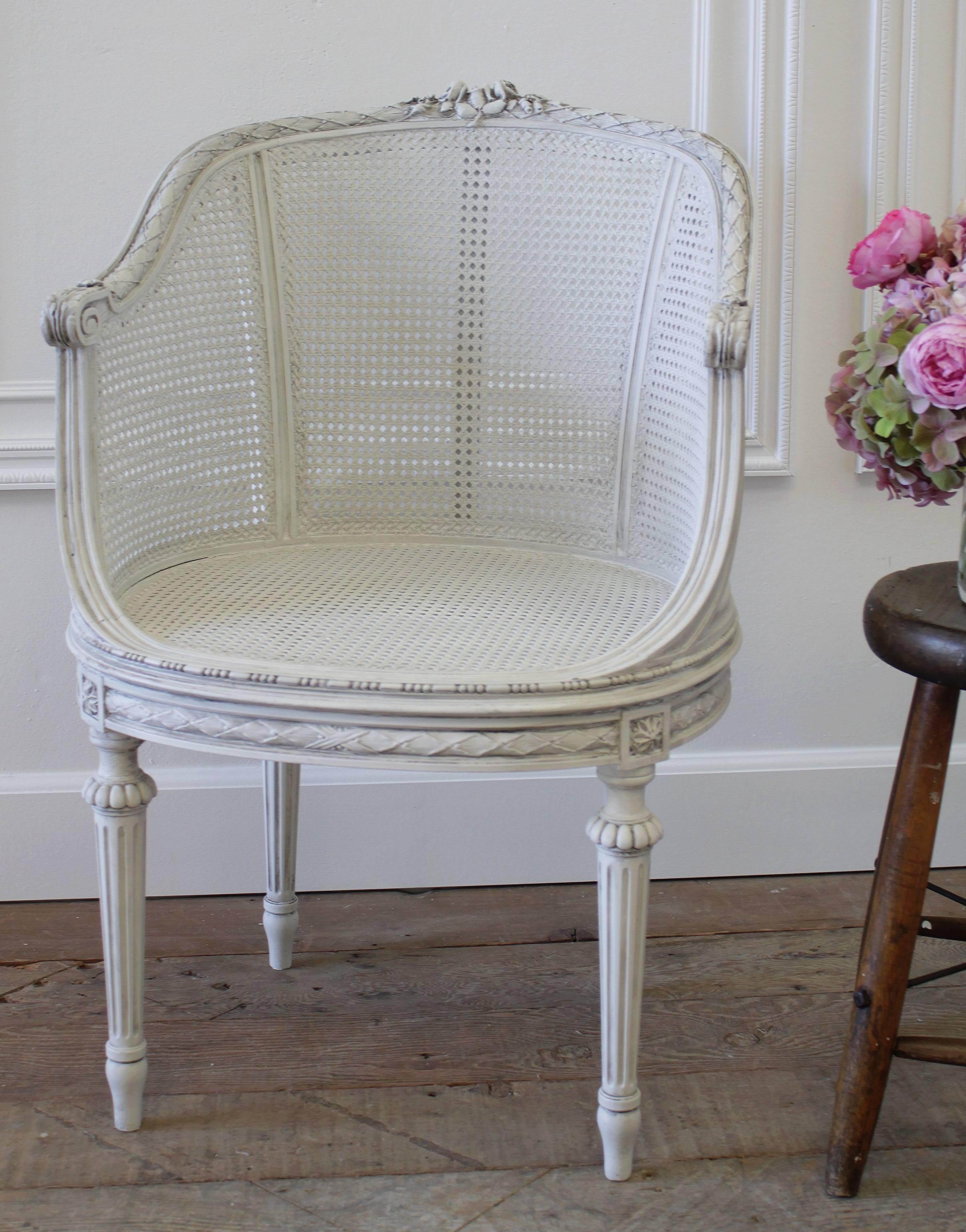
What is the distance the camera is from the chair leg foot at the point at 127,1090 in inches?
45.9

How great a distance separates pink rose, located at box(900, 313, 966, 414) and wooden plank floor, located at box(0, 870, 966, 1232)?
723 mm

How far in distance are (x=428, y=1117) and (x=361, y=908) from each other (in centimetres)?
44

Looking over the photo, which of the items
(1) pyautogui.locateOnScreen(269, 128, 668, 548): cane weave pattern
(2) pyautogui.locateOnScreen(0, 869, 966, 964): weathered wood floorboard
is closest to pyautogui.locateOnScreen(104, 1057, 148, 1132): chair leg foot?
(2) pyautogui.locateOnScreen(0, 869, 966, 964): weathered wood floorboard

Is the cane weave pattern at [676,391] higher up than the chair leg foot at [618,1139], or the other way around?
the cane weave pattern at [676,391]

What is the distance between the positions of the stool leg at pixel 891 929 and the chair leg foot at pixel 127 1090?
2.16 ft

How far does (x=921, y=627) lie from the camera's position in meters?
1.02

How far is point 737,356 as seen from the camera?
1.03 meters

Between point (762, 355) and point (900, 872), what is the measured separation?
74 cm

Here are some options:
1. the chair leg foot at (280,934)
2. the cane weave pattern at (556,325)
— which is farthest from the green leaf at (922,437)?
the chair leg foot at (280,934)

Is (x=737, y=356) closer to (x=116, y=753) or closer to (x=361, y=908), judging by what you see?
(x=116, y=753)

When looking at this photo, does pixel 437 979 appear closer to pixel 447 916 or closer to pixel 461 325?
pixel 447 916

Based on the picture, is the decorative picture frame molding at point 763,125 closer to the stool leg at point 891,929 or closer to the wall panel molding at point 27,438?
the stool leg at point 891,929

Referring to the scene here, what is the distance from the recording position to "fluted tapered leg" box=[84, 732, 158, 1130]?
1.09 meters

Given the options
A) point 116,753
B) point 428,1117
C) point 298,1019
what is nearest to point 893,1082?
point 428,1117
